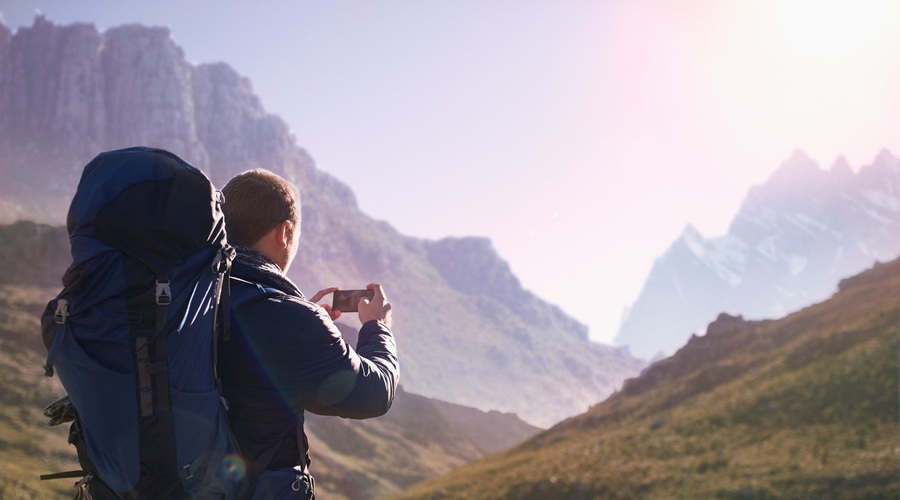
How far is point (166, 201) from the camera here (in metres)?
3.22

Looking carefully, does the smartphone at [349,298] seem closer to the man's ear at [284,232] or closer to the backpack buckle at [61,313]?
the man's ear at [284,232]

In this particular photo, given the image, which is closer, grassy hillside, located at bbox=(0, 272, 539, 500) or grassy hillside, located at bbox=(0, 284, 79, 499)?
grassy hillside, located at bbox=(0, 284, 79, 499)

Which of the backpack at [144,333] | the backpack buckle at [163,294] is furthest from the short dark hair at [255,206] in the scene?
the backpack buckle at [163,294]

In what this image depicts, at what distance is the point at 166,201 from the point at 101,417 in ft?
3.41

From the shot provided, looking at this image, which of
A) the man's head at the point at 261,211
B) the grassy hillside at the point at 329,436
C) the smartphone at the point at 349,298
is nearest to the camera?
the man's head at the point at 261,211

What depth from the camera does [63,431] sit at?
62.7m

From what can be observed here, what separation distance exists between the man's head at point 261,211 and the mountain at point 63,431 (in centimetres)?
3847

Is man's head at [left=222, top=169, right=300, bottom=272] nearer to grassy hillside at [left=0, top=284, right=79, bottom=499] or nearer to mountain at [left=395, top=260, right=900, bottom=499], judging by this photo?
mountain at [left=395, top=260, right=900, bottom=499]

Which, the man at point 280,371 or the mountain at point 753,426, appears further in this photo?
the mountain at point 753,426

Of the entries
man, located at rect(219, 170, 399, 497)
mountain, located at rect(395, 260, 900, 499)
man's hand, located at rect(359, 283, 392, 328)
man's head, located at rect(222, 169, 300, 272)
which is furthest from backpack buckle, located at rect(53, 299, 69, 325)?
mountain, located at rect(395, 260, 900, 499)

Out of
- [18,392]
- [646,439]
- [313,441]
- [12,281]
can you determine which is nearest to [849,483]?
[646,439]

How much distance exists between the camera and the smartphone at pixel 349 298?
4219mm

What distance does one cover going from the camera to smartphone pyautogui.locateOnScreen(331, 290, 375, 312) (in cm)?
422

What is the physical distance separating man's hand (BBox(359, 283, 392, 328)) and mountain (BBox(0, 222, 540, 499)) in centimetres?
3844
